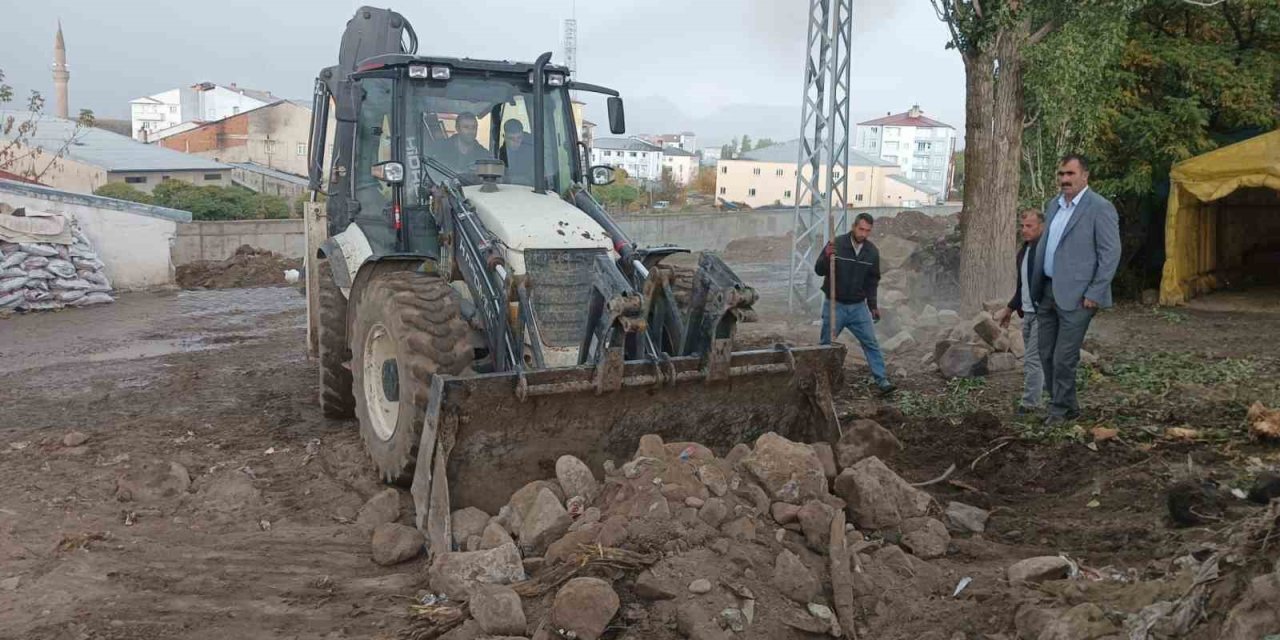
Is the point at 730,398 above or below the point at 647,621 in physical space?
above

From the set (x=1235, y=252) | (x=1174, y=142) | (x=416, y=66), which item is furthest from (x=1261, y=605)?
(x=1235, y=252)

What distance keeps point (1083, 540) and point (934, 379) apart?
4.26m

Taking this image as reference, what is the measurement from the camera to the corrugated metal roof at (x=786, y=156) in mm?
57656

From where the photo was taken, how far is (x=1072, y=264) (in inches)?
269

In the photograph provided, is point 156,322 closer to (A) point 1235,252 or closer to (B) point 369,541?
(B) point 369,541

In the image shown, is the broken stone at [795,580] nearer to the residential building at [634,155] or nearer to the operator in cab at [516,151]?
the operator in cab at [516,151]

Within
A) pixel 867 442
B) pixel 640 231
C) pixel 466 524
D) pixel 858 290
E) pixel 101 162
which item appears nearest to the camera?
pixel 466 524

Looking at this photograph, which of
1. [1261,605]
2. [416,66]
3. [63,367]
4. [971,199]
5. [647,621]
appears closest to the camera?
[1261,605]

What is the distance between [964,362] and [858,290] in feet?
4.08

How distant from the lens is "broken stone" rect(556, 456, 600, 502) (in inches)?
205

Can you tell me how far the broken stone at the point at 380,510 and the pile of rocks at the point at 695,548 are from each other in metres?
0.30

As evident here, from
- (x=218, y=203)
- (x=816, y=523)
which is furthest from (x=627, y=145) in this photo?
(x=816, y=523)

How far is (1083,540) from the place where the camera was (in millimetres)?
5113

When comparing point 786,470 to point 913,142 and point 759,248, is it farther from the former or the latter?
point 913,142
